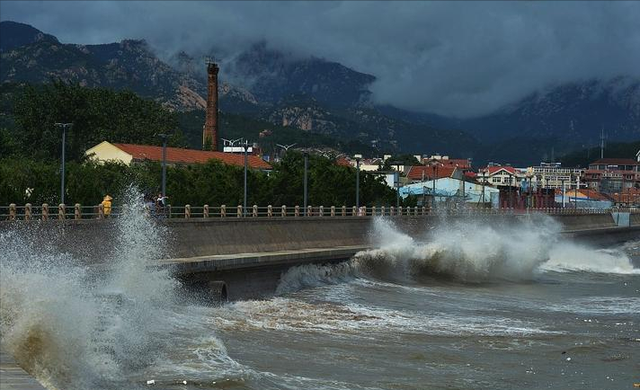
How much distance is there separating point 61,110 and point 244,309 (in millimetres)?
66912

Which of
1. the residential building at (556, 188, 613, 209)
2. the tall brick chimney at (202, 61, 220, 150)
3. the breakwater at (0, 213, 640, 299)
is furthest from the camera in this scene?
the residential building at (556, 188, 613, 209)

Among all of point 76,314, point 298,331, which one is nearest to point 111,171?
point 298,331

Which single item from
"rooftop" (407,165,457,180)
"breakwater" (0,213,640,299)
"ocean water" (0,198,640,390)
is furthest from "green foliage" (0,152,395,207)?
"rooftop" (407,165,457,180)

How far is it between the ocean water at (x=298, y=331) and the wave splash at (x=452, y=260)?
0.36 m

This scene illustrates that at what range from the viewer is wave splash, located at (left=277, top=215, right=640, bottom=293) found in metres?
39.8

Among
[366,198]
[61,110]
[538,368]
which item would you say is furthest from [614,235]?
[538,368]

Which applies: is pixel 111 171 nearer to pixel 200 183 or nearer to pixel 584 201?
pixel 200 183

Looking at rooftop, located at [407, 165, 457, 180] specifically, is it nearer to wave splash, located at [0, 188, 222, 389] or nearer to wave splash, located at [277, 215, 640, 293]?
wave splash, located at [277, 215, 640, 293]

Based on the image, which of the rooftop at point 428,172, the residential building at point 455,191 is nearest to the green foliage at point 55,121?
the residential building at point 455,191

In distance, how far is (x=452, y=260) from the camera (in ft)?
158

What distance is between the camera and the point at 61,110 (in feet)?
296

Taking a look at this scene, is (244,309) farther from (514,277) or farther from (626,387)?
(514,277)

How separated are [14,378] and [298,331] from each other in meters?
13.3

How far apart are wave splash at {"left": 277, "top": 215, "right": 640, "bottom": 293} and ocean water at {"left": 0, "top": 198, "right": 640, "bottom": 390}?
1.17 ft
